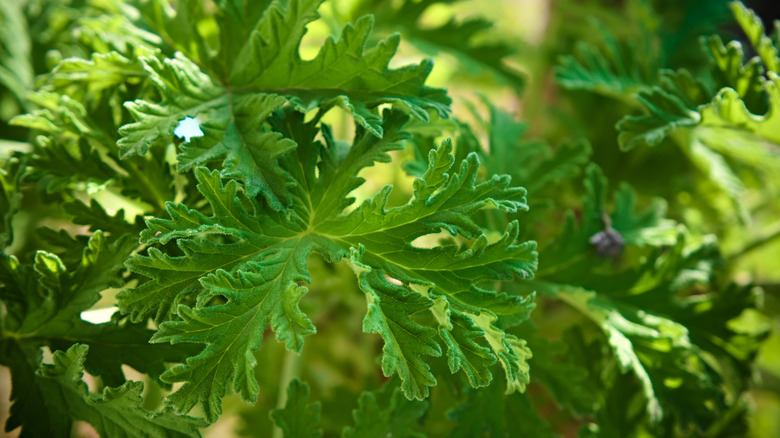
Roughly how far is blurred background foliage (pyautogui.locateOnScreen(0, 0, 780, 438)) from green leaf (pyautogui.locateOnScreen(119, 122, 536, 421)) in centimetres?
13

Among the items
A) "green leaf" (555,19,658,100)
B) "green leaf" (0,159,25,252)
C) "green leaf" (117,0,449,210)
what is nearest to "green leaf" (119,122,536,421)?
"green leaf" (117,0,449,210)

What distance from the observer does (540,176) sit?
1014 mm

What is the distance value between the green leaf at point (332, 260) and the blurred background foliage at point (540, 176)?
134 mm

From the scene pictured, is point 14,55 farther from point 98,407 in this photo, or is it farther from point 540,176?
point 540,176

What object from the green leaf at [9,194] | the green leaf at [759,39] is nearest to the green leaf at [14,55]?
the green leaf at [9,194]

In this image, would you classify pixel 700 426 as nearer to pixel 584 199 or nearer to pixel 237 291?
pixel 584 199

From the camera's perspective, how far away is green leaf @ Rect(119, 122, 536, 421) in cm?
64

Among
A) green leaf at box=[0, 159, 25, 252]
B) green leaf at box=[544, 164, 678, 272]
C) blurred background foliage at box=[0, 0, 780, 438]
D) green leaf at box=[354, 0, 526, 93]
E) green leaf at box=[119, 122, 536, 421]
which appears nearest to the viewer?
green leaf at box=[119, 122, 536, 421]

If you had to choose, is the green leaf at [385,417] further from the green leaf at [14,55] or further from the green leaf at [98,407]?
the green leaf at [14,55]

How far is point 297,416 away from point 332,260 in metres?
0.26

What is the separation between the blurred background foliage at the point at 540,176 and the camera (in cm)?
89

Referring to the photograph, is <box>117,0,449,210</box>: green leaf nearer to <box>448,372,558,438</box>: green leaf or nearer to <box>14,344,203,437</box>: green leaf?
<box>14,344,203,437</box>: green leaf

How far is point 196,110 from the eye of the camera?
2.46 feet

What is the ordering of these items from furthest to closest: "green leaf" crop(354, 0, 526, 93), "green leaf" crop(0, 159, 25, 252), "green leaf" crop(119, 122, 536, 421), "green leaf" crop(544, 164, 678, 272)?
"green leaf" crop(354, 0, 526, 93), "green leaf" crop(544, 164, 678, 272), "green leaf" crop(0, 159, 25, 252), "green leaf" crop(119, 122, 536, 421)
